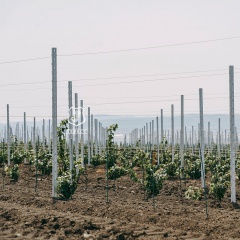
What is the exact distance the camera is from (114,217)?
1124cm

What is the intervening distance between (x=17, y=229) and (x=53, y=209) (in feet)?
9.07

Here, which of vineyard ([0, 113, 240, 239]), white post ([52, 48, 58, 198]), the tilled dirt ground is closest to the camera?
the tilled dirt ground

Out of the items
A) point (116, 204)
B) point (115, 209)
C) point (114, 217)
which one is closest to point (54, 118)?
point (116, 204)

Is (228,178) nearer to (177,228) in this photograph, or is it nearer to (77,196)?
(77,196)

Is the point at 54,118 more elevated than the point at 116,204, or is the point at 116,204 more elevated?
the point at 54,118

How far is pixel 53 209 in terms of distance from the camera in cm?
1267

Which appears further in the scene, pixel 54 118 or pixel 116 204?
pixel 54 118

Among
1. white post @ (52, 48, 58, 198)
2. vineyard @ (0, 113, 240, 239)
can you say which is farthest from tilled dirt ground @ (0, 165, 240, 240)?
white post @ (52, 48, 58, 198)

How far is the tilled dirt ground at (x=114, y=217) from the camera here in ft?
31.1

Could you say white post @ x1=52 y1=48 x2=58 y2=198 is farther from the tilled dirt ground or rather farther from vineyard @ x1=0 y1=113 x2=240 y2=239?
the tilled dirt ground

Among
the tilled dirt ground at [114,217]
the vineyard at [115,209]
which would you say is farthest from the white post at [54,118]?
the tilled dirt ground at [114,217]

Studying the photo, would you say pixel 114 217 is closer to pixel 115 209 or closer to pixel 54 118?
pixel 115 209

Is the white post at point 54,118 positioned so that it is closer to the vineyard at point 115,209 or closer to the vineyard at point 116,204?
the vineyard at point 116,204

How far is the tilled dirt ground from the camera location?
31.1 ft
